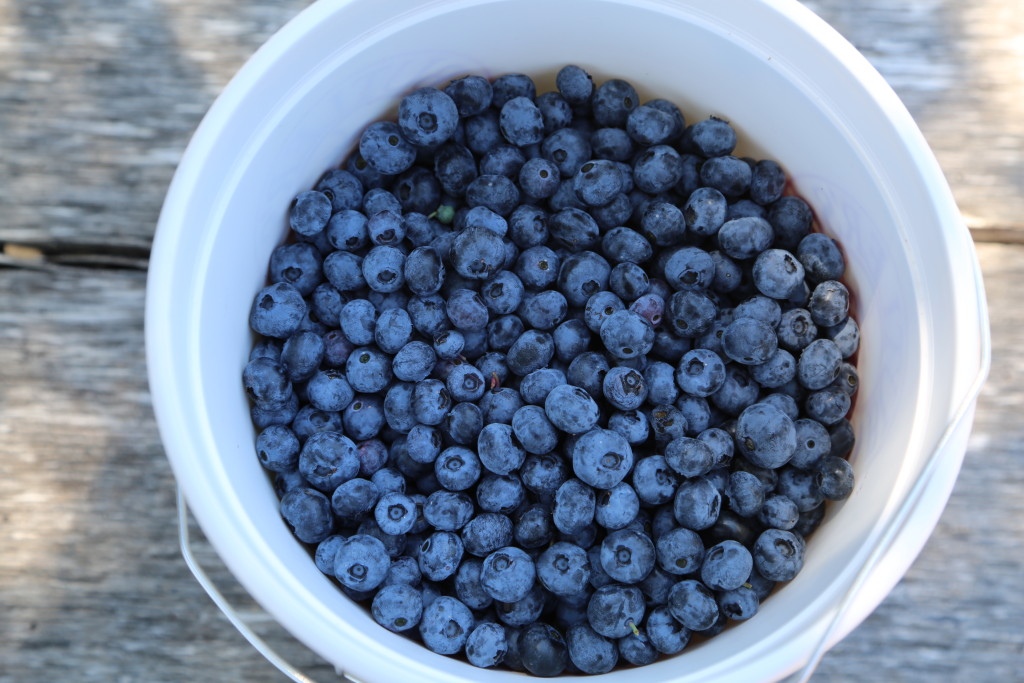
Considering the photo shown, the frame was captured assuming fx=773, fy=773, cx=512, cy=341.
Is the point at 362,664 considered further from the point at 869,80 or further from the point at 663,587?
the point at 869,80

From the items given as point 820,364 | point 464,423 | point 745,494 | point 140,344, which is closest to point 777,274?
point 820,364

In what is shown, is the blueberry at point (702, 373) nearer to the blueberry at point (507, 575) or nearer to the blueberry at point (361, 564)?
the blueberry at point (507, 575)

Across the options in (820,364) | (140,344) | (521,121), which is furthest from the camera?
Answer: (140,344)

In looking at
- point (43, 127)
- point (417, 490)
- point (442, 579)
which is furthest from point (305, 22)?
point (43, 127)

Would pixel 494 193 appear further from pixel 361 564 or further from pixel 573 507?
pixel 361 564

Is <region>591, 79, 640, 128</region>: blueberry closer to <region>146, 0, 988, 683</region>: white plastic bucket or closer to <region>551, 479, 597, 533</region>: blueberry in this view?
<region>146, 0, 988, 683</region>: white plastic bucket

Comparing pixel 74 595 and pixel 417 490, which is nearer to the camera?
pixel 417 490
